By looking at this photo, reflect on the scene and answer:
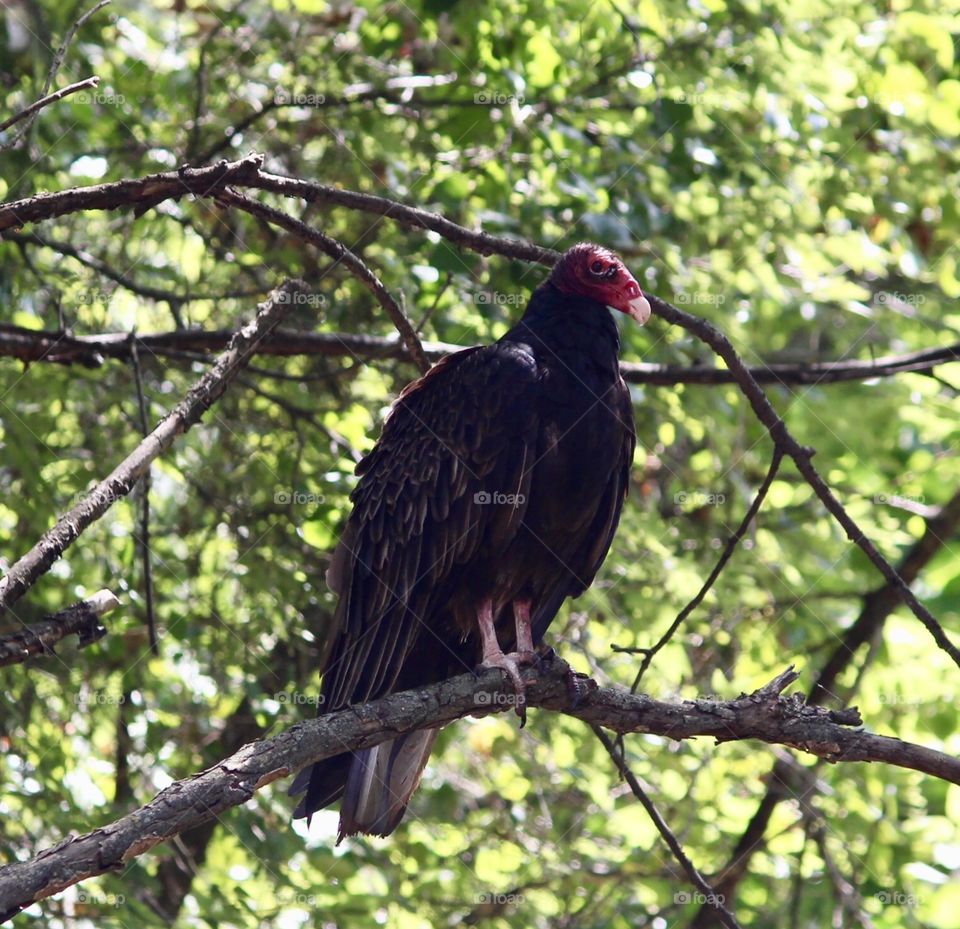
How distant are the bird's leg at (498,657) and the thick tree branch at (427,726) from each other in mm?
34

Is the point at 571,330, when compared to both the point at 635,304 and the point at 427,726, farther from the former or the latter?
the point at 427,726

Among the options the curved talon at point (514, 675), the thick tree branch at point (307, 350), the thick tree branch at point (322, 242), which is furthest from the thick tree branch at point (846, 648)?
the thick tree branch at point (322, 242)

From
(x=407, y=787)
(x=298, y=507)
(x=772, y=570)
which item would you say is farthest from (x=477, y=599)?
(x=772, y=570)

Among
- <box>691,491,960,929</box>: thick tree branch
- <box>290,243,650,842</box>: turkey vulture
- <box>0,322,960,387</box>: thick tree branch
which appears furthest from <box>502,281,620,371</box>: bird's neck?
<box>691,491,960,929</box>: thick tree branch

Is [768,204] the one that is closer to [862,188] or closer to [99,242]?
[862,188]

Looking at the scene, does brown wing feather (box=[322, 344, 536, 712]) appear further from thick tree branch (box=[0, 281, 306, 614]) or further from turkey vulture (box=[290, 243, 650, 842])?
thick tree branch (box=[0, 281, 306, 614])

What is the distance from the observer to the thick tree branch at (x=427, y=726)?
200 cm

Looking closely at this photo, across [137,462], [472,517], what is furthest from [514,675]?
[137,462]

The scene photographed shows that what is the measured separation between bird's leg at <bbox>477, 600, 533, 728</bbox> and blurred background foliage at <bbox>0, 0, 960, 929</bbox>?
3.53 feet

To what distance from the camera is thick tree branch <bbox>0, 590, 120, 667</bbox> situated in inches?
103

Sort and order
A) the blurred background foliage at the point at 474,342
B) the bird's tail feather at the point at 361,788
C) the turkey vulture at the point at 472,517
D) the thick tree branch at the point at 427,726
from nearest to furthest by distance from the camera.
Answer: the thick tree branch at the point at 427,726, the bird's tail feather at the point at 361,788, the turkey vulture at the point at 472,517, the blurred background foliage at the point at 474,342

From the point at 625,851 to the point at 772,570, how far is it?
4.91 ft

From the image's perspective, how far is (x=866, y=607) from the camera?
552 centimetres

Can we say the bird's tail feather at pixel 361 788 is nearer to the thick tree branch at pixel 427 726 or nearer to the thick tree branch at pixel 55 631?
the thick tree branch at pixel 427 726
